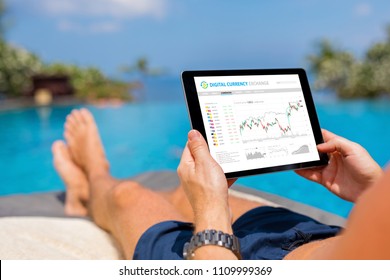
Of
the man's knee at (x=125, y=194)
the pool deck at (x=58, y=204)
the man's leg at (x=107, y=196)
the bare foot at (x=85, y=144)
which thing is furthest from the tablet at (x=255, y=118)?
the bare foot at (x=85, y=144)

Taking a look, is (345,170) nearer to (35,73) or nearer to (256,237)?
(256,237)

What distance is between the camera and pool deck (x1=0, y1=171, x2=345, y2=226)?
1961 mm

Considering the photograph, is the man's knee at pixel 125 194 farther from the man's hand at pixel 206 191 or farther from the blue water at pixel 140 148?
the blue water at pixel 140 148

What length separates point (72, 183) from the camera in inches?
90.0

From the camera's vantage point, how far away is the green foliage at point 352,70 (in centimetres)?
1442

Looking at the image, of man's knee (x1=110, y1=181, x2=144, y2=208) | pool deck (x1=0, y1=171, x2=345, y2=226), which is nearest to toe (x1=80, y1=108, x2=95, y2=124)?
pool deck (x1=0, y1=171, x2=345, y2=226)

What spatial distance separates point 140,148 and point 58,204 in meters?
3.33

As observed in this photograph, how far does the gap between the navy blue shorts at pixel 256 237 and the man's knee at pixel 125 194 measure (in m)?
0.25

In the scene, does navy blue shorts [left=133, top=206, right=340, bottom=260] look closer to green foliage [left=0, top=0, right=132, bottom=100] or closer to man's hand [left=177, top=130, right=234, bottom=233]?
man's hand [left=177, top=130, right=234, bottom=233]

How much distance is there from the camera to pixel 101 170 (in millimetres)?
2154

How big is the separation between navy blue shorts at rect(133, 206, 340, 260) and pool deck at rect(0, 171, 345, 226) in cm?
60

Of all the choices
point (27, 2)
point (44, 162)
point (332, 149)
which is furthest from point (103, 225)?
point (27, 2)

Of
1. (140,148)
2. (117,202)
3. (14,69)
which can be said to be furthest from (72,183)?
(14,69)

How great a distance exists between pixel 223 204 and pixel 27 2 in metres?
28.5
